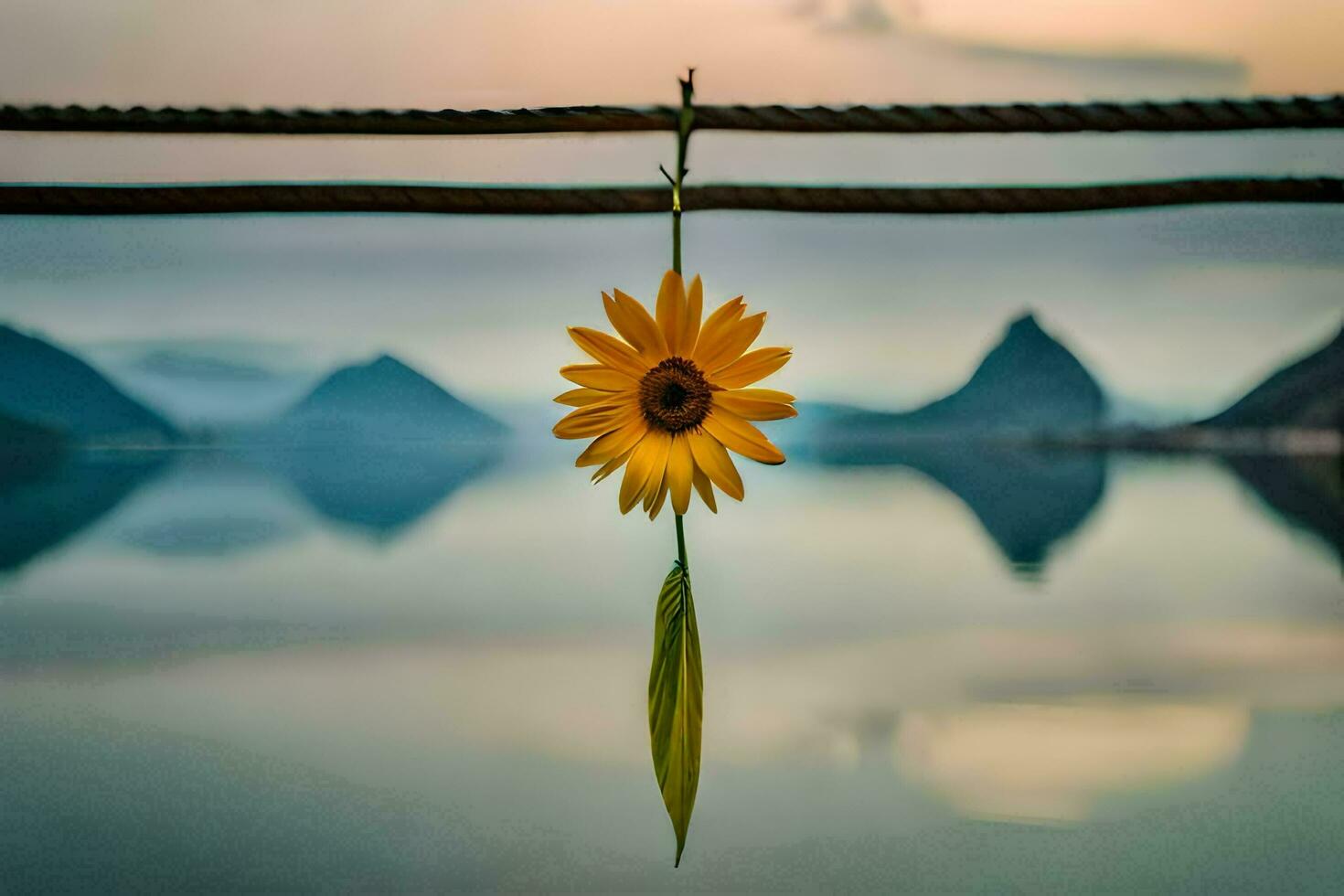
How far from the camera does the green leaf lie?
13.3 inches

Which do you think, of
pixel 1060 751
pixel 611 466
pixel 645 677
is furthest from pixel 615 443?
pixel 1060 751

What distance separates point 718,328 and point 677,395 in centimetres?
3

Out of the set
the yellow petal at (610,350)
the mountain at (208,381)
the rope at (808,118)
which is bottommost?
the yellow petal at (610,350)

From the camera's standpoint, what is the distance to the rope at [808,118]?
1.28ft

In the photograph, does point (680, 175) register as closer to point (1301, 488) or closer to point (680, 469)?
point (680, 469)

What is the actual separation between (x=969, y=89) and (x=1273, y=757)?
23.7 inches

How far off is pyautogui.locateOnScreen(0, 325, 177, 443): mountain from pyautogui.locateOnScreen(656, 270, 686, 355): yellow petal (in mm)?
621

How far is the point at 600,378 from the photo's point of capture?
0.34 m

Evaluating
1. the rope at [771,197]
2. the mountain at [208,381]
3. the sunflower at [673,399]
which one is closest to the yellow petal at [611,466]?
the sunflower at [673,399]

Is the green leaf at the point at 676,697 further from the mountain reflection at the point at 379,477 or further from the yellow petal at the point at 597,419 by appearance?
the mountain reflection at the point at 379,477

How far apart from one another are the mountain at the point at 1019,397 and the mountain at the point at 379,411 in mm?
307

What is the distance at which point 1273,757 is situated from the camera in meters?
0.73

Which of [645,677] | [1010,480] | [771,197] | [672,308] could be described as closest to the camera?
[672,308]

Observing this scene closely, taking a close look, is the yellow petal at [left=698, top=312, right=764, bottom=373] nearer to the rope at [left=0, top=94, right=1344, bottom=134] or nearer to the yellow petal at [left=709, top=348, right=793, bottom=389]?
the yellow petal at [left=709, top=348, right=793, bottom=389]
